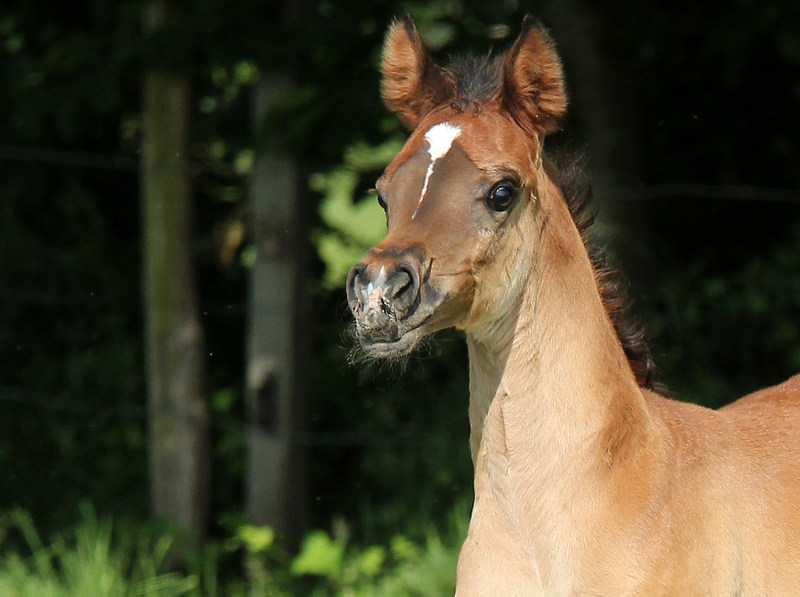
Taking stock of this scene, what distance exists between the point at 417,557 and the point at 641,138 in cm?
233

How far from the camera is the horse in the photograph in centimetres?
271

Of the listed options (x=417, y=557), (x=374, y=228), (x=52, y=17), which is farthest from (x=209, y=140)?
(x=417, y=557)

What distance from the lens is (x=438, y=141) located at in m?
2.88

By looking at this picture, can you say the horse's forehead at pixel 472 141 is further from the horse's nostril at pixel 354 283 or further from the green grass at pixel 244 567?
the green grass at pixel 244 567

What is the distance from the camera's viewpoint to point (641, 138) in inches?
230

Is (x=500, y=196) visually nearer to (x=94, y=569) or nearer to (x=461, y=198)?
(x=461, y=198)

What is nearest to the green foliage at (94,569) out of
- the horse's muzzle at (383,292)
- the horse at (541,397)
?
the horse at (541,397)

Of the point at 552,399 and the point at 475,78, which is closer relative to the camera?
the point at 552,399

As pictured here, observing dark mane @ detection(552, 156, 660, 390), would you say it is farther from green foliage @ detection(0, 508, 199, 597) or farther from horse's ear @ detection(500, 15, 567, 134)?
green foliage @ detection(0, 508, 199, 597)

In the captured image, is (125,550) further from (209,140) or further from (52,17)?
(52,17)

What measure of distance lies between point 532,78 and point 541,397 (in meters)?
0.82

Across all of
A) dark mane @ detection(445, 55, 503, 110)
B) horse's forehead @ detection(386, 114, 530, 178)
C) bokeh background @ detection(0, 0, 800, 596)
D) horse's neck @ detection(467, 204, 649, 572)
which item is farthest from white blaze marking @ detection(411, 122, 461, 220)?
bokeh background @ detection(0, 0, 800, 596)

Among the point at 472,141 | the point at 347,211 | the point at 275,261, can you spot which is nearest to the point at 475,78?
the point at 472,141

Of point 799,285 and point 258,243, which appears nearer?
point 258,243
